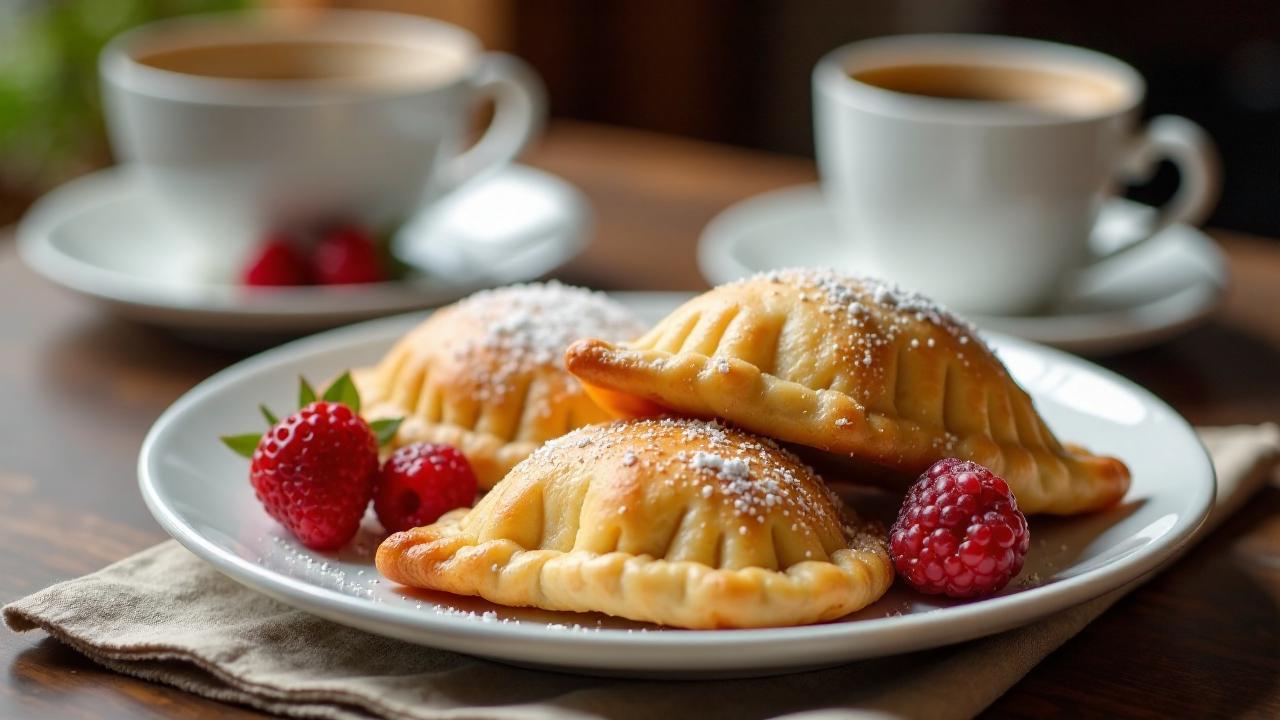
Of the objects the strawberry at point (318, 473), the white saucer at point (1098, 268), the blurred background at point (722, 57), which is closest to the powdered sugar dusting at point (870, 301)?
the strawberry at point (318, 473)

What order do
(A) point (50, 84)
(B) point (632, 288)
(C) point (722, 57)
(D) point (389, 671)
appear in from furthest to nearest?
(C) point (722, 57) < (A) point (50, 84) < (B) point (632, 288) < (D) point (389, 671)

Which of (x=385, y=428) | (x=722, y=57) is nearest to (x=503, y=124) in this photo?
(x=385, y=428)

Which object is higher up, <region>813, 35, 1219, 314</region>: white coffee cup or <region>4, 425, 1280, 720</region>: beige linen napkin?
<region>813, 35, 1219, 314</region>: white coffee cup

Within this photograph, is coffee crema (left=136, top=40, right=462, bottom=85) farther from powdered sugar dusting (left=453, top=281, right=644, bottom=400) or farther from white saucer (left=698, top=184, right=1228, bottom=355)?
powdered sugar dusting (left=453, top=281, right=644, bottom=400)

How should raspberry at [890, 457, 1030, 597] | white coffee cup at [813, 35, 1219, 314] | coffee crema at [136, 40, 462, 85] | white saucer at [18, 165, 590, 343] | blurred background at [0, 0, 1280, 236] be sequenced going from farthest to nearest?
blurred background at [0, 0, 1280, 236] → coffee crema at [136, 40, 462, 85] → white coffee cup at [813, 35, 1219, 314] → white saucer at [18, 165, 590, 343] → raspberry at [890, 457, 1030, 597]

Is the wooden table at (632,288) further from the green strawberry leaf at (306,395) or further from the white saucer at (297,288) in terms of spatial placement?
the green strawberry leaf at (306,395)

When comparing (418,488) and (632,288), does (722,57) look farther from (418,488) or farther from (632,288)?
(418,488)

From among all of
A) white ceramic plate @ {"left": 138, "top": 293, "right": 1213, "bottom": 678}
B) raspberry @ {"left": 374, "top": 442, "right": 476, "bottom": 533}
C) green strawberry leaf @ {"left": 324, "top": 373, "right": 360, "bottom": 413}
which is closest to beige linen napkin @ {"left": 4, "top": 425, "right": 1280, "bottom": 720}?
white ceramic plate @ {"left": 138, "top": 293, "right": 1213, "bottom": 678}
